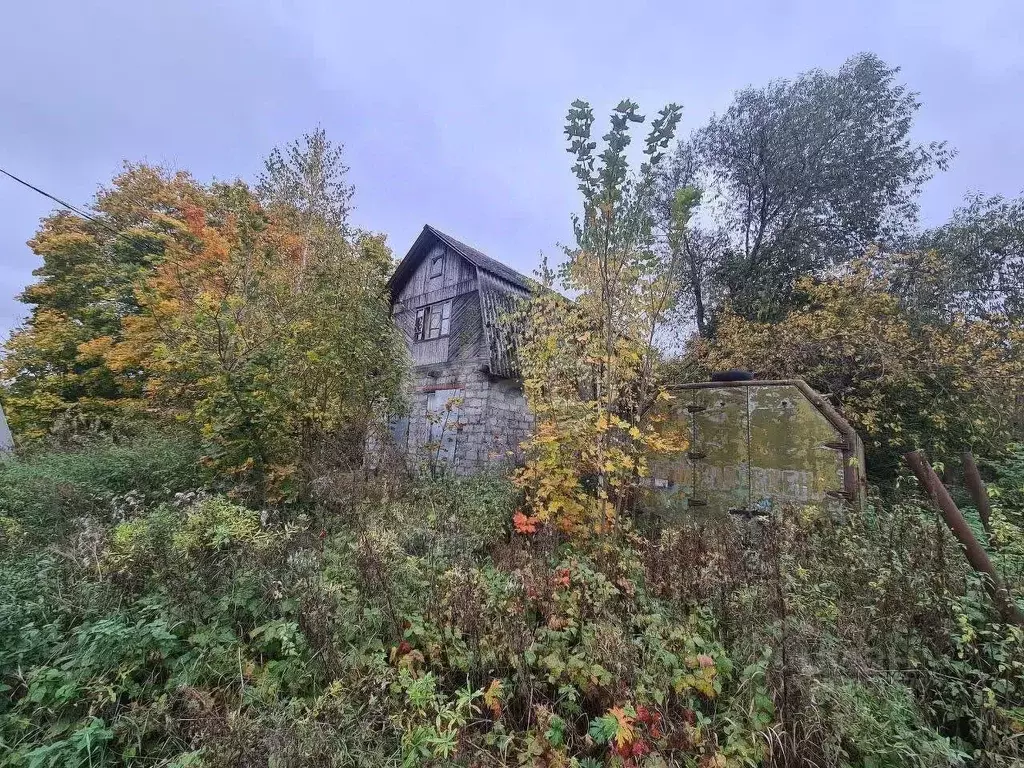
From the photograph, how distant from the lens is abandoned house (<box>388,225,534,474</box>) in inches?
372

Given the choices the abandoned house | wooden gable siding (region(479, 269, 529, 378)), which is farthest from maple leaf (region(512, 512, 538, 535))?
wooden gable siding (region(479, 269, 529, 378))

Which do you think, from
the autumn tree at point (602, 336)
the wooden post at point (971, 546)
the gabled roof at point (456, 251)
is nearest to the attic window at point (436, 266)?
the gabled roof at point (456, 251)

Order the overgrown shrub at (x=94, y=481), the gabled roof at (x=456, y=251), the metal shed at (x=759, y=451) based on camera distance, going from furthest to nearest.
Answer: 1. the gabled roof at (x=456, y=251)
2. the metal shed at (x=759, y=451)
3. the overgrown shrub at (x=94, y=481)

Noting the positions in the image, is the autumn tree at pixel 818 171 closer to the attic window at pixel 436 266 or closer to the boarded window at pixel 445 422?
the attic window at pixel 436 266

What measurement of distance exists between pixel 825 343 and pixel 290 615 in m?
9.21

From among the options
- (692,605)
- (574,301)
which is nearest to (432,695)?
(692,605)

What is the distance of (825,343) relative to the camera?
7.80 m

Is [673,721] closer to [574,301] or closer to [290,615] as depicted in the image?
[290,615]

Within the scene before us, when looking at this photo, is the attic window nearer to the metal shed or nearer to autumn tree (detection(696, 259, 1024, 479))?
the metal shed

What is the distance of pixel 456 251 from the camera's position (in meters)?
10.8

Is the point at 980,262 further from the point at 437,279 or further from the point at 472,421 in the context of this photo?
the point at 437,279

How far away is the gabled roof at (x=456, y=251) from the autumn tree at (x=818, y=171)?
4.28 metres

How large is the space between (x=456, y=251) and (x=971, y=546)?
10333 millimetres

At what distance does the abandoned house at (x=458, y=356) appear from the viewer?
372 inches
